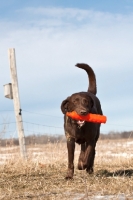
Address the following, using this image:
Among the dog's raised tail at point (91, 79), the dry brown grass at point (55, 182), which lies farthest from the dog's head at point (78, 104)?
the dog's raised tail at point (91, 79)

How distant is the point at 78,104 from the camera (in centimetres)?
702

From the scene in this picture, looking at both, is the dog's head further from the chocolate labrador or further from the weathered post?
the weathered post

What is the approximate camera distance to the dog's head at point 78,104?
6.93 m

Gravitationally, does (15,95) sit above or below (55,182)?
above

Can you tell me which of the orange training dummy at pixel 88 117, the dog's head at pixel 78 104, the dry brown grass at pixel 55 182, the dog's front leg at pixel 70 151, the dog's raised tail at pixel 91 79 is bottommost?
the dry brown grass at pixel 55 182

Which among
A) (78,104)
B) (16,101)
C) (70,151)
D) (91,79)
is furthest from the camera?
(16,101)

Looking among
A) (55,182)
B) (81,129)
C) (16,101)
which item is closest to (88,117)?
(81,129)

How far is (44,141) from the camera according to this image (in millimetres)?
13867

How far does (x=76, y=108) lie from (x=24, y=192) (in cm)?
159

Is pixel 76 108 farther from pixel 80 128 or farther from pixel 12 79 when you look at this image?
pixel 12 79

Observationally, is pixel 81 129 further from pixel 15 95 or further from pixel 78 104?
pixel 15 95

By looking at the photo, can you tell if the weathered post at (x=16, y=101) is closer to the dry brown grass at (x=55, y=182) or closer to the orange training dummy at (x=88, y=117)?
the dry brown grass at (x=55, y=182)

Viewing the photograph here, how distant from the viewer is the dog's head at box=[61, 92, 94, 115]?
6.93 meters

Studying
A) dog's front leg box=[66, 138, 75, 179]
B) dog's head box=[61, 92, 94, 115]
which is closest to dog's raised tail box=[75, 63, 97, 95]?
dog's head box=[61, 92, 94, 115]
